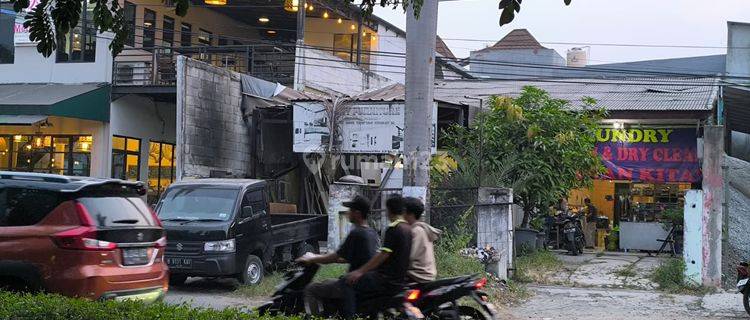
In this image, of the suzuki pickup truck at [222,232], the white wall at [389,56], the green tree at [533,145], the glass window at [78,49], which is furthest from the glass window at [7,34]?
the green tree at [533,145]

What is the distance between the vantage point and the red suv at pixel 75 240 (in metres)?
8.09

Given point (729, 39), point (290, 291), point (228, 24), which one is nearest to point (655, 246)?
point (729, 39)

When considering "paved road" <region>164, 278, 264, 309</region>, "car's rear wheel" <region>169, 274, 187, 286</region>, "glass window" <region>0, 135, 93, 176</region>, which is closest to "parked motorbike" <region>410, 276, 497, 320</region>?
"paved road" <region>164, 278, 264, 309</region>

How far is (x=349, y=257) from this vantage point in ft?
25.6

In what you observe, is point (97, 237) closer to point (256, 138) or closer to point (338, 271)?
point (338, 271)

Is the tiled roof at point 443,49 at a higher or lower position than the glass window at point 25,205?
higher

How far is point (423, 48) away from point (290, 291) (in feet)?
20.4

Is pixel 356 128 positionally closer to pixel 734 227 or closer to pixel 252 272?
pixel 252 272

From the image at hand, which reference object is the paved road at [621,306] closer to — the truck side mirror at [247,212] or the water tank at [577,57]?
the truck side mirror at [247,212]

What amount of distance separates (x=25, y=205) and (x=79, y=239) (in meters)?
0.86

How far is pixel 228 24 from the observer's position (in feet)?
99.3

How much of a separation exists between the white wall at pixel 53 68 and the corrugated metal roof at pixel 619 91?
988cm

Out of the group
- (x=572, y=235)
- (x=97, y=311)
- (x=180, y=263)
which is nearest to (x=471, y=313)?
(x=97, y=311)

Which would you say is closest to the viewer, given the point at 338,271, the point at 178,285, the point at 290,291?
the point at 290,291
